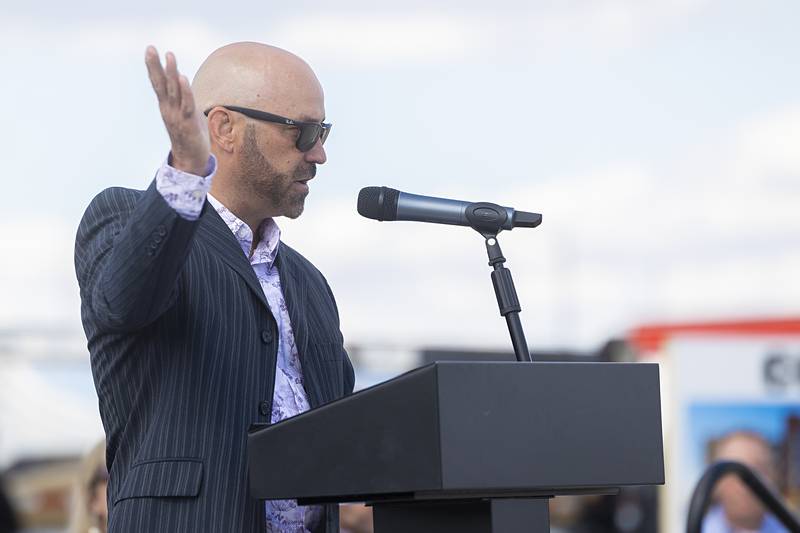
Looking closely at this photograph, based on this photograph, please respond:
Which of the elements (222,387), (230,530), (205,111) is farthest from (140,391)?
(205,111)

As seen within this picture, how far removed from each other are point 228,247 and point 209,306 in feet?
0.62

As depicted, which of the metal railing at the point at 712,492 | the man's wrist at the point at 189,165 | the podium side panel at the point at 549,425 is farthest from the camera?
the metal railing at the point at 712,492

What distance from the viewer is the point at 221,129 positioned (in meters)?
2.90

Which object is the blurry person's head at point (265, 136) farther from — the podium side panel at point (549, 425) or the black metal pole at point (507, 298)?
the podium side panel at point (549, 425)

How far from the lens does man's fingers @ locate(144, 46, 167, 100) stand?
2.10 metres

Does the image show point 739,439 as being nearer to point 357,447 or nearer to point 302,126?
point 302,126

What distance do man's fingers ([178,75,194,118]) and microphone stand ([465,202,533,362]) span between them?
2.05 ft

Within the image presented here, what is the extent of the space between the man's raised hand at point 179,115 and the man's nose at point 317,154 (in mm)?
600

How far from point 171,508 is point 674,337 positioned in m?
9.35

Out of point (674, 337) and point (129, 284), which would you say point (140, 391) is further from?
point (674, 337)

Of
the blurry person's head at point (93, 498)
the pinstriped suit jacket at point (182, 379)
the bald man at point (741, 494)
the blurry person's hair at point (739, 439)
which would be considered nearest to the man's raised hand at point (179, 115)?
the pinstriped suit jacket at point (182, 379)

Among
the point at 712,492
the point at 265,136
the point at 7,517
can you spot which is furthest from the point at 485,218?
the point at 7,517

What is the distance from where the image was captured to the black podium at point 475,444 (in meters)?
2.01

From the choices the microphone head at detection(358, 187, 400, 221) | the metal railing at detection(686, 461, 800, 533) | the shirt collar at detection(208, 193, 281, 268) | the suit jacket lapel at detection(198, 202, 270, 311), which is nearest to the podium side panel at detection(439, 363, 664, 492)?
the microphone head at detection(358, 187, 400, 221)
